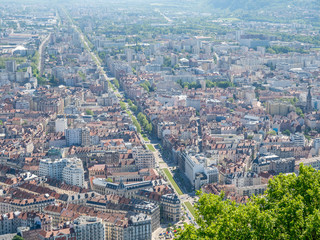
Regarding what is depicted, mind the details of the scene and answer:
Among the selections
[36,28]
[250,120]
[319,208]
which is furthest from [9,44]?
[319,208]

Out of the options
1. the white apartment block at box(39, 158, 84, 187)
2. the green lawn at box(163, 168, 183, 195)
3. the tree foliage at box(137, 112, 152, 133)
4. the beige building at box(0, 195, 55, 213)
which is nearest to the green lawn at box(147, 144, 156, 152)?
the tree foliage at box(137, 112, 152, 133)

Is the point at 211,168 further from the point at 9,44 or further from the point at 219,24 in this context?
the point at 219,24

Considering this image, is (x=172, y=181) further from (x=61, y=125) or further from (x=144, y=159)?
(x=61, y=125)

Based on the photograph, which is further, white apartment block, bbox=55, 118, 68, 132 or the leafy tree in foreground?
white apartment block, bbox=55, 118, 68, 132

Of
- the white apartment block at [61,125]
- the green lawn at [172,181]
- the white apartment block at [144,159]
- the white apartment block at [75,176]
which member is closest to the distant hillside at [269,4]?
the white apartment block at [61,125]

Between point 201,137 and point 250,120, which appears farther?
point 250,120

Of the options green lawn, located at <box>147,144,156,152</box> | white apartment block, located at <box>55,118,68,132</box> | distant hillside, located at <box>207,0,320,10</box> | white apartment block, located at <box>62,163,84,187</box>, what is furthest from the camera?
distant hillside, located at <box>207,0,320,10</box>

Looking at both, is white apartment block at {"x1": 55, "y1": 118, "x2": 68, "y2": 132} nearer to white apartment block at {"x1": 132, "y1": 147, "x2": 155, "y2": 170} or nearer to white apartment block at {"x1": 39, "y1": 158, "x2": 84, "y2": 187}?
white apartment block at {"x1": 39, "y1": 158, "x2": 84, "y2": 187}

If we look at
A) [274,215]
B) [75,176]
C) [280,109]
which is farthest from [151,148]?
[274,215]


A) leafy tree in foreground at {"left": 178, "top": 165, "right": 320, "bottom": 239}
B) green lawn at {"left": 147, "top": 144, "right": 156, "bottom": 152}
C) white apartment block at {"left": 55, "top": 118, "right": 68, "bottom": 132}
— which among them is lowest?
green lawn at {"left": 147, "top": 144, "right": 156, "bottom": 152}
